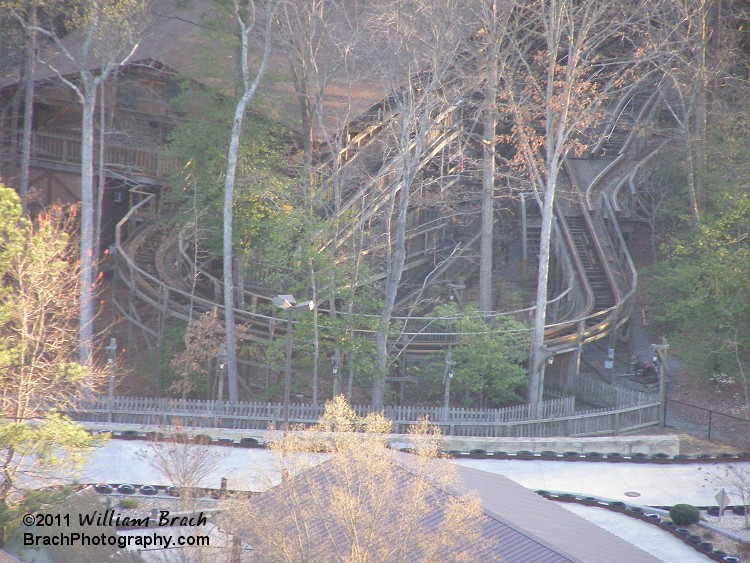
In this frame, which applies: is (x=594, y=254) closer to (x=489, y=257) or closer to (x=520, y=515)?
(x=489, y=257)

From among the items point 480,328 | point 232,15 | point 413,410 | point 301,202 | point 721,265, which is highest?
point 232,15

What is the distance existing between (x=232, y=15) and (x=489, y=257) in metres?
11.3

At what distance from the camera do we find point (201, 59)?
26.3 metres

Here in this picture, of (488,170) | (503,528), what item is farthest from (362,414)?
(503,528)

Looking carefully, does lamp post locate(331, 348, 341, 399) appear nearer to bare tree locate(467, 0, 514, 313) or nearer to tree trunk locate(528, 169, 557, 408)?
bare tree locate(467, 0, 514, 313)

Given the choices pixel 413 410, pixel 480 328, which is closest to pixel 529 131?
pixel 480 328

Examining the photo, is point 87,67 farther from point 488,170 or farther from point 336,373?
point 488,170

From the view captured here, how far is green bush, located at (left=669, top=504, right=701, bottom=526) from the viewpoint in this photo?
16.9m

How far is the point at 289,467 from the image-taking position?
550 inches

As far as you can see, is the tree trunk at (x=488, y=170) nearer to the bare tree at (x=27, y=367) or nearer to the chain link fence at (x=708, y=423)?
the chain link fence at (x=708, y=423)

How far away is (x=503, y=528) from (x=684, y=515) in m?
6.59

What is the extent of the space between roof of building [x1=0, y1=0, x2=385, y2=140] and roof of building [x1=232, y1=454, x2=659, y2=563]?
16556mm

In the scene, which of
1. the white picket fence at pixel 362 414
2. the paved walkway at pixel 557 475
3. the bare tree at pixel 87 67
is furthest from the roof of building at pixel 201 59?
the paved walkway at pixel 557 475

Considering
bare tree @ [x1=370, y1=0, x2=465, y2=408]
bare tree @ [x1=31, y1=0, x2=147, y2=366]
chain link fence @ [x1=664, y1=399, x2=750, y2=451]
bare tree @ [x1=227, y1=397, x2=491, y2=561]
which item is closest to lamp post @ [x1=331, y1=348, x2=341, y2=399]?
bare tree @ [x1=370, y1=0, x2=465, y2=408]
